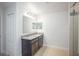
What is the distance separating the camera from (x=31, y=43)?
5.15 ft

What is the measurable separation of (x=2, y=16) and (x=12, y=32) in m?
0.31

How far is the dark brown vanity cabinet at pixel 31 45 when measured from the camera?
1493 millimetres

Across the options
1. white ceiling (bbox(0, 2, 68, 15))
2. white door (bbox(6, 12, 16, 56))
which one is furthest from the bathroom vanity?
white ceiling (bbox(0, 2, 68, 15))

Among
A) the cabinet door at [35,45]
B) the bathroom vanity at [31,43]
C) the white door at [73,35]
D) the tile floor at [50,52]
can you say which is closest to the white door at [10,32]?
the bathroom vanity at [31,43]

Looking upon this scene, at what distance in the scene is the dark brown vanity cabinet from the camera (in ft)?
4.90

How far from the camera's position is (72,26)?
1460 millimetres

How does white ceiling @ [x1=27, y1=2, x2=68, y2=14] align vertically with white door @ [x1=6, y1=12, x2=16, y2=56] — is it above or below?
above

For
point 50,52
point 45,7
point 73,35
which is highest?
point 45,7

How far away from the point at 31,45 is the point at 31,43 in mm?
35

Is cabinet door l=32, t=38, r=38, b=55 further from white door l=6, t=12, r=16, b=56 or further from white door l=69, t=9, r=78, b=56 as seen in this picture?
white door l=69, t=9, r=78, b=56

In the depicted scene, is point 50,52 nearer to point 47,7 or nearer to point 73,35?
point 73,35

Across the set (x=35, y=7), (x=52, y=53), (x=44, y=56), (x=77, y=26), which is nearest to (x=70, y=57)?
(x=52, y=53)

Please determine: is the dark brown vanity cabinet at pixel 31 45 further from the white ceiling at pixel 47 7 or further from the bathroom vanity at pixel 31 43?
the white ceiling at pixel 47 7

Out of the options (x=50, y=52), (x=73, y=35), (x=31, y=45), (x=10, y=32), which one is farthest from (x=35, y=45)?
(x=73, y=35)
